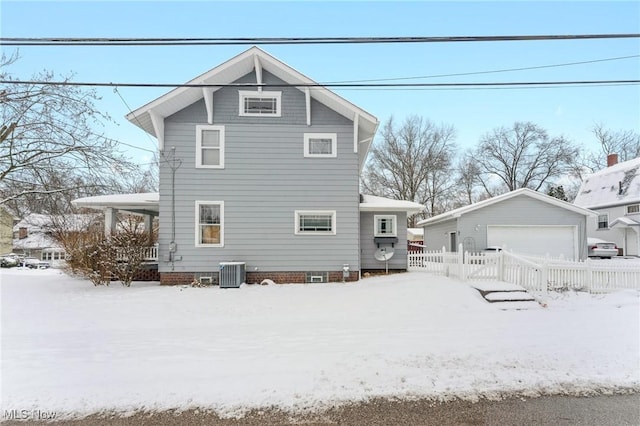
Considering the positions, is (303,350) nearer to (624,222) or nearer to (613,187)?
(624,222)

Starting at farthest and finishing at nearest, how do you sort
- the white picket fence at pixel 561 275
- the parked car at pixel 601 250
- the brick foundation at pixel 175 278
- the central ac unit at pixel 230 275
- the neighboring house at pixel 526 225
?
the parked car at pixel 601 250, the neighboring house at pixel 526 225, the brick foundation at pixel 175 278, the central ac unit at pixel 230 275, the white picket fence at pixel 561 275

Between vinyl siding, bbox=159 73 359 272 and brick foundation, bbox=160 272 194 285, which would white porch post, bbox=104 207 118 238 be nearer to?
vinyl siding, bbox=159 73 359 272

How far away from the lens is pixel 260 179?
11391mm

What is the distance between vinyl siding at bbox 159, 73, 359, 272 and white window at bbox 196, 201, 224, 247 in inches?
6.5

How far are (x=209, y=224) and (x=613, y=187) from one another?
29.8 metres

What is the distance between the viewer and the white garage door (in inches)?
625

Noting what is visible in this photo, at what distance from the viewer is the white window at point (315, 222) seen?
11.4 m

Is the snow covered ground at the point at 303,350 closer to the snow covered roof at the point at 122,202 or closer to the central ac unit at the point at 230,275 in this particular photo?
the central ac unit at the point at 230,275

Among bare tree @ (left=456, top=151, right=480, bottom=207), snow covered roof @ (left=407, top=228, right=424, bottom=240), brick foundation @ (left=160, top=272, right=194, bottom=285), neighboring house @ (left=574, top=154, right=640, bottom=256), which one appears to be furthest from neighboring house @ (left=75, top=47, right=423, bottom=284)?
bare tree @ (left=456, top=151, right=480, bottom=207)

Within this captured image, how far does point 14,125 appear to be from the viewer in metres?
10.6

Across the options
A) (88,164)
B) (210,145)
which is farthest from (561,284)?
(88,164)

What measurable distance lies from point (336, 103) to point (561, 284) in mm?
8459

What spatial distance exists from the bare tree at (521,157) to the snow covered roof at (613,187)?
5540 mm

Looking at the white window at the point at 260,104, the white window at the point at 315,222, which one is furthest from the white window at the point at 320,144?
the white window at the point at 315,222
